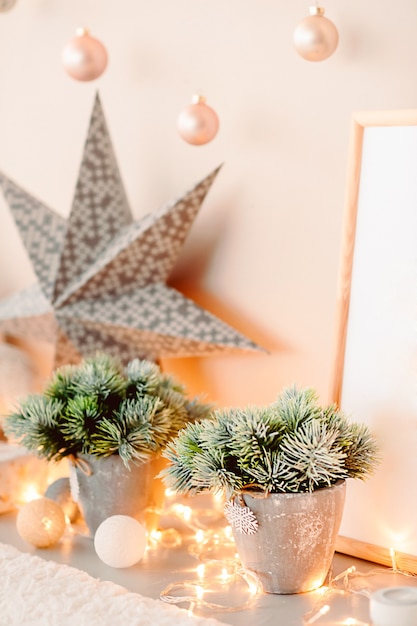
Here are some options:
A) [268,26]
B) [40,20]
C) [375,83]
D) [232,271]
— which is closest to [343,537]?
[232,271]

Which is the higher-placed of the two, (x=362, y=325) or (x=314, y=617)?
(x=362, y=325)

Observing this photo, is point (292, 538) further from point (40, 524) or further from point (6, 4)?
point (6, 4)

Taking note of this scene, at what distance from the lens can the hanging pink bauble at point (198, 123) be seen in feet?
4.04

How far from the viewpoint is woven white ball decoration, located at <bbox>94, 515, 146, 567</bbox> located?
→ 3.26 ft

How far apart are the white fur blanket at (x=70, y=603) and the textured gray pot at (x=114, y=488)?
0.46 feet

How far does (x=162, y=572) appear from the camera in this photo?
999 mm

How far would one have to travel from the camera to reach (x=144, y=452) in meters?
1.05

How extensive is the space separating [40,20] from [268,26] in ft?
1.84

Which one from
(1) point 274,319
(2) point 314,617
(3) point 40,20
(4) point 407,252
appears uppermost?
(3) point 40,20

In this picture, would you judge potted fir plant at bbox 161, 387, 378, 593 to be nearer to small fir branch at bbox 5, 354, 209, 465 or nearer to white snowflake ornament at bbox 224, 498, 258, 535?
white snowflake ornament at bbox 224, 498, 258, 535

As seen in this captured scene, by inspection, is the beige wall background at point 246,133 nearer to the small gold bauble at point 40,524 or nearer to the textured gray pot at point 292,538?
the textured gray pot at point 292,538

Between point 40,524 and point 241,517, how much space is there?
32 cm

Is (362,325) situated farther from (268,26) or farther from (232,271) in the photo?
(268,26)

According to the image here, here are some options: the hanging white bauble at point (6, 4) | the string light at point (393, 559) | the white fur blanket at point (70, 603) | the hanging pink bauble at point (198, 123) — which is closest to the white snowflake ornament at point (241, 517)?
the white fur blanket at point (70, 603)
